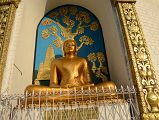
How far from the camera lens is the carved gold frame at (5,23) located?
8.88 feet

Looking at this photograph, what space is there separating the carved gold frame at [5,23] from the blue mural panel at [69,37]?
92 centimetres

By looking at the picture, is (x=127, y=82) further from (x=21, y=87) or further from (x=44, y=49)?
(x=44, y=49)

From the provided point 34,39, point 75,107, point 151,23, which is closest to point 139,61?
point 151,23

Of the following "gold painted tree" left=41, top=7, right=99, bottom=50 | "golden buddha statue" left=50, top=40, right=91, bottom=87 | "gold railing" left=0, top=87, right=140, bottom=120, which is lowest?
"gold railing" left=0, top=87, right=140, bottom=120

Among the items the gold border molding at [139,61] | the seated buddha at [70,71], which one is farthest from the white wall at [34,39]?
the seated buddha at [70,71]

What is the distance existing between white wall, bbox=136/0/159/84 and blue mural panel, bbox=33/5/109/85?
0.95m

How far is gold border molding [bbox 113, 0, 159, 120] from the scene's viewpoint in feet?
7.54

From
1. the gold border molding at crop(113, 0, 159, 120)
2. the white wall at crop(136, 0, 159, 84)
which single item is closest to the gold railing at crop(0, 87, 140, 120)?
the gold border molding at crop(113, 0, 159, 120)

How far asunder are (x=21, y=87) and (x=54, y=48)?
1.14m

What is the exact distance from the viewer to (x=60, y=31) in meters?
4.09

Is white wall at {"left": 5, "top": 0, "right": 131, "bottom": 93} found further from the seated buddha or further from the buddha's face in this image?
the buddha's face

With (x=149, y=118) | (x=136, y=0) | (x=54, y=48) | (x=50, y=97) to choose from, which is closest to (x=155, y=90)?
(x=149, y=118)

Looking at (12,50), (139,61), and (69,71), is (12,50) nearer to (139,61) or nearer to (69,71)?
(69,71)

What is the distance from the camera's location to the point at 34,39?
3824mm
